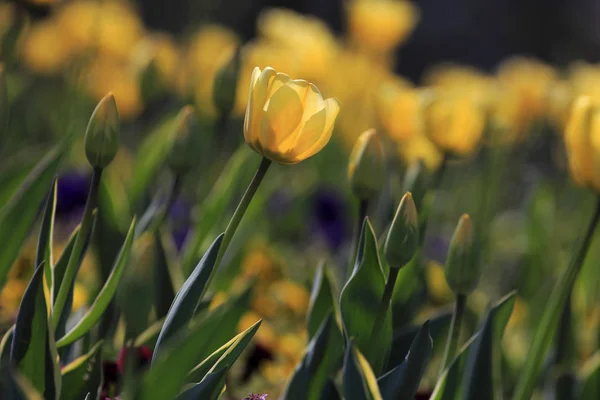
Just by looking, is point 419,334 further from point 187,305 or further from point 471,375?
point 187,305

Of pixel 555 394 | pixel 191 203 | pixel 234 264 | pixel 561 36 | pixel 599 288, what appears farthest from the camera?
pixel 561 36

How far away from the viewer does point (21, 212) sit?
0.98 meters

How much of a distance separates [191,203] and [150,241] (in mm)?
1148

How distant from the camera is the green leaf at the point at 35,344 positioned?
0.76m

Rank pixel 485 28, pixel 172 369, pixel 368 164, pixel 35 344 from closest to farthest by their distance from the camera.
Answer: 1. pixel 172 369
2. pixel 35 344
3. pixel 368 164
4. pixel 485 28

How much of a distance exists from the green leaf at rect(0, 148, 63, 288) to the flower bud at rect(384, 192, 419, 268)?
44cm

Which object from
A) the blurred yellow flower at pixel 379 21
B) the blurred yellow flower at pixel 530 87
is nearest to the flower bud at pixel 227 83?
the blurred yellow flower at pixel 530 87

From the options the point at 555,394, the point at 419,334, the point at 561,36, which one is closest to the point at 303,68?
the point at 555,394

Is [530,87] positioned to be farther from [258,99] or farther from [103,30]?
[258,99]

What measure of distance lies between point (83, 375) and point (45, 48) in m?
1.83

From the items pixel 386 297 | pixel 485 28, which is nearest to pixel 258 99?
pixel 386 297

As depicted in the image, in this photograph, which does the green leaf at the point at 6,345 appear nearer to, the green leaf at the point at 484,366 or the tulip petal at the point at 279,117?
the tulip petal at the point at 279,117

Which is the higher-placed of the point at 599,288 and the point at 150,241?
the point at 150,241

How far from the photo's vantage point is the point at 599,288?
5.59 feet
